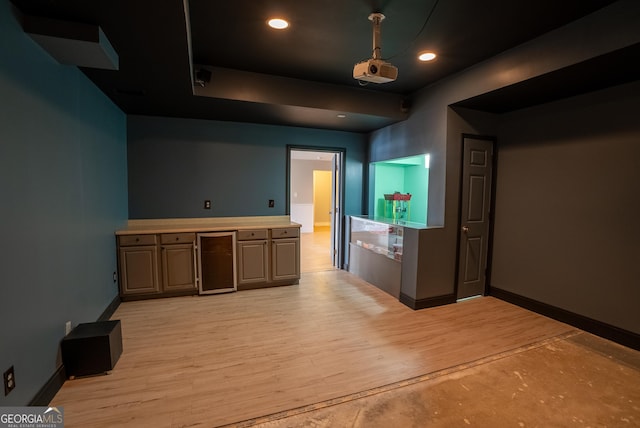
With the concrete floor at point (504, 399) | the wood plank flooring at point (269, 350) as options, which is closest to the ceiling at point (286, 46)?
the wood plank flooring at point (269, 350)

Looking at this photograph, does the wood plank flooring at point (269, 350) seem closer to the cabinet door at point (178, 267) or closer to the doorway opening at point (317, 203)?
the cabinet door at point (178, 267)

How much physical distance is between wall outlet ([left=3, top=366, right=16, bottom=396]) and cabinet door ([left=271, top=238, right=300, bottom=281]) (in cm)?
279

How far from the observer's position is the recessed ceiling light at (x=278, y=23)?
2.39 metres

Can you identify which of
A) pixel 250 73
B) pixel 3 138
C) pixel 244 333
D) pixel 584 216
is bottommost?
pixel 244 333

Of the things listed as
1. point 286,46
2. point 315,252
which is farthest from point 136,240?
point 315,252

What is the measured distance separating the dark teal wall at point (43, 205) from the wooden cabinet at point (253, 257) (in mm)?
1549

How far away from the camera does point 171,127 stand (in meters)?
4.12

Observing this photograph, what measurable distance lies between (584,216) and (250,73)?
3.80m

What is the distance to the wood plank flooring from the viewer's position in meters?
1.95

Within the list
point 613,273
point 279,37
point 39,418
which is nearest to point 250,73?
point 279,37

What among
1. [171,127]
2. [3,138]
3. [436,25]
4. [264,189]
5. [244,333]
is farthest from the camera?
[264,189]

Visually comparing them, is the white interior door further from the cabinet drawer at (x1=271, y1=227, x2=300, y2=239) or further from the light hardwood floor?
the cabinet drawer at (x1=271, y1=227, x2=300, y2=239)

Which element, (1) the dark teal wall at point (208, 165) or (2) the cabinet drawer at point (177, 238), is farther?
(1) the dark teal wall at point (208, 165)

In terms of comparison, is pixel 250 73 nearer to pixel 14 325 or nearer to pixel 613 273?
pixel 14 325
